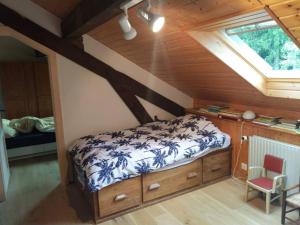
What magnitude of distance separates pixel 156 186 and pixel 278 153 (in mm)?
1378

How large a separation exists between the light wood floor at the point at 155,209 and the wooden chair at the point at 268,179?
19 centimetres

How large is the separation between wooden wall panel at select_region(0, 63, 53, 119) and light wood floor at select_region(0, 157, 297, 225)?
2638 millimetres

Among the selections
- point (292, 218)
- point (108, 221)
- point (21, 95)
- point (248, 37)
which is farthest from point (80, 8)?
point (21, 95)

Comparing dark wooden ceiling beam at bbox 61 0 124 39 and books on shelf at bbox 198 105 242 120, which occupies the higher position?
dark wooden ceiling beam at bbox 61 0 124 39

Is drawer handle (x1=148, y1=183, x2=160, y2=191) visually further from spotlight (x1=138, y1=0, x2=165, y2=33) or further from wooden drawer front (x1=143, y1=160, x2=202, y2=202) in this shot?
spotlight (x1=138, y1=0, x2=165, y2=33)

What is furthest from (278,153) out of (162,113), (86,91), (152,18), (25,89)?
(25,89)

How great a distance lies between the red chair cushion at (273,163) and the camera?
2627mm

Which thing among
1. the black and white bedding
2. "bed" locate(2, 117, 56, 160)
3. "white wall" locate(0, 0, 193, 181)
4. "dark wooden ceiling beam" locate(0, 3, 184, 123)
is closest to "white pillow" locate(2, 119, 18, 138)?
"bed" locate(2, 117, 56, 160)

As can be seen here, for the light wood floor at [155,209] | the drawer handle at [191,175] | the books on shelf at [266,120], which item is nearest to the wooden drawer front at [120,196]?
the light wood floor at [155,209]

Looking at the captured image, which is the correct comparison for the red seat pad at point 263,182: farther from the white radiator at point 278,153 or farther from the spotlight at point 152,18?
the spotlight at point 152,18

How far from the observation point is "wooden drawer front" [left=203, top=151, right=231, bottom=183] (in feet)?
10.3

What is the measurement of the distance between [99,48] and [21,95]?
10.1ft

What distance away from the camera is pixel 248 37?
2.45 metres

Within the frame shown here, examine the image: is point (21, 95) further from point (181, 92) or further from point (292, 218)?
point (292, 218)
